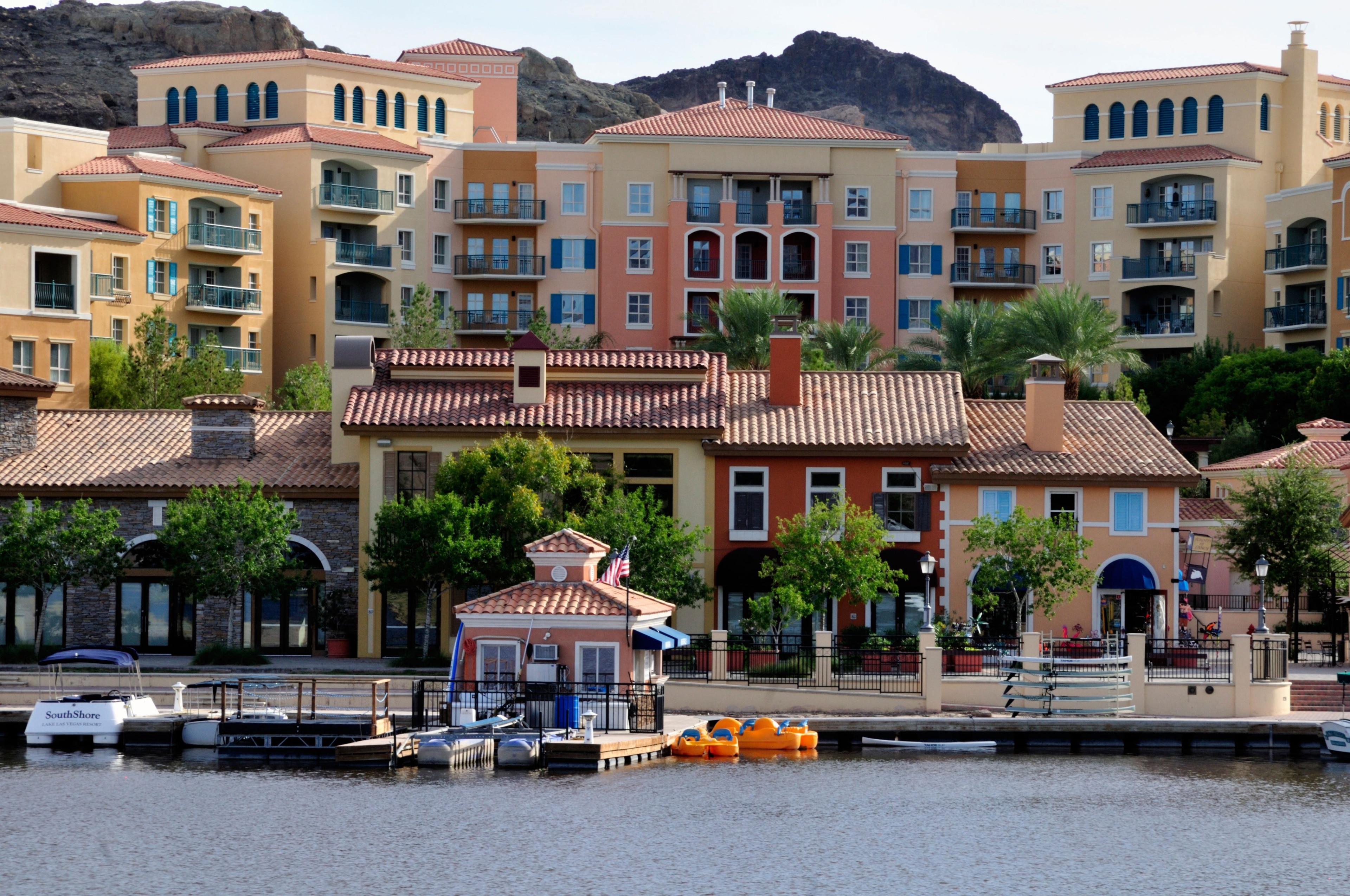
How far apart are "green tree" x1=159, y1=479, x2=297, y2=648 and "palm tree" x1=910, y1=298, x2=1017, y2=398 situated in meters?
31.1

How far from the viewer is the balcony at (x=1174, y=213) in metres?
105

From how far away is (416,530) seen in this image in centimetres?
5312

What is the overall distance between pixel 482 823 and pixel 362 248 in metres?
68.1

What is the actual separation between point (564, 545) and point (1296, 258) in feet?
217

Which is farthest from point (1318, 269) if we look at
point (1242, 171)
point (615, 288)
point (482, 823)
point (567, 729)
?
point (482, 823)

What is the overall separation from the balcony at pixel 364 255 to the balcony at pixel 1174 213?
129ft

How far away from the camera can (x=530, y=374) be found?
57.9m

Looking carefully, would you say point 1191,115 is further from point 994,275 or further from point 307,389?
point 307,389

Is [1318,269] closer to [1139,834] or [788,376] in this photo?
[788,376]

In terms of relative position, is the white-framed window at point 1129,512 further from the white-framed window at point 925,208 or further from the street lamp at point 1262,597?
the white-framed window at point 925,208

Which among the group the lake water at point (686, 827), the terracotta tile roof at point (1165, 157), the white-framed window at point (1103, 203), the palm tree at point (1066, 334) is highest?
the terracotta tile roof at point (1165, 157)

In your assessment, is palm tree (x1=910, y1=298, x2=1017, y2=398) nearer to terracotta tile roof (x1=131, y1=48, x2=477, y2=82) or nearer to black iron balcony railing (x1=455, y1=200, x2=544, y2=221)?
black iron balcony railing (x1=455, y1=200, x2=544, y2=221)

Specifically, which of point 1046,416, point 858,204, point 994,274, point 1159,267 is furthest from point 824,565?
point 1159,267

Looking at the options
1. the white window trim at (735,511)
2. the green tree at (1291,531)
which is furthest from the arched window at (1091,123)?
the white window trim at (735,511)
